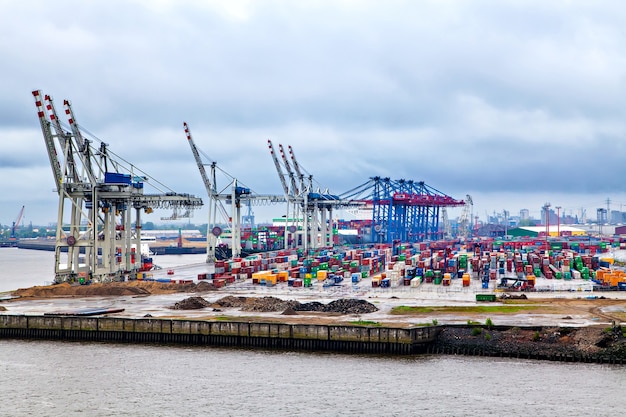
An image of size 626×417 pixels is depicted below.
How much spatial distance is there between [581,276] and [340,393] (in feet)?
209

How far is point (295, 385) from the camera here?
1662 inches

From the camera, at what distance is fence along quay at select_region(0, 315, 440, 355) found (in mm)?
50938

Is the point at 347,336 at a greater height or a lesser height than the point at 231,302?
lesser

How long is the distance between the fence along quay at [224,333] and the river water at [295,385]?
5.41ft

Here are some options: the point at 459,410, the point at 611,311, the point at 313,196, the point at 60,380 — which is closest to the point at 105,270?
the point at 60,380

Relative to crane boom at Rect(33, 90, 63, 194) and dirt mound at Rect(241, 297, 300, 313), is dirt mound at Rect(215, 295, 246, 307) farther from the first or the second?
crane boom at Rect(33, 90, 63, 194)

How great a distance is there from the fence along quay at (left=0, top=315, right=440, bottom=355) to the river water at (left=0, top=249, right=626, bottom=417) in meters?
1.65

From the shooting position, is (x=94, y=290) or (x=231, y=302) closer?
(x=231, y=302)

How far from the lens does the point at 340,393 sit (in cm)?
4050

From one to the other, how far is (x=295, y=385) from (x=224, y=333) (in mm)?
13856

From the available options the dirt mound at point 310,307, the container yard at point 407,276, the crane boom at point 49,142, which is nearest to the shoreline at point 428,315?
the dirt mound at point 310,307

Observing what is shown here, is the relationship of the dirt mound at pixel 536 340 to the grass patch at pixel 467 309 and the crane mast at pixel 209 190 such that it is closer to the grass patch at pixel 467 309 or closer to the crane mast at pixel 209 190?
the grass patch at pixel 467 309

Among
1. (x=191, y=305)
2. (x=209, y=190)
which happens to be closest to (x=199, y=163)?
(x=209, y=190)

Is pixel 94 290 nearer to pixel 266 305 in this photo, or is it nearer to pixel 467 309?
pixel 266 305
